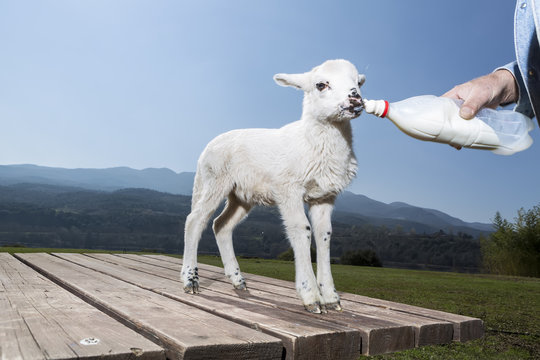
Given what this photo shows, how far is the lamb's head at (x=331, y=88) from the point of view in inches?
105

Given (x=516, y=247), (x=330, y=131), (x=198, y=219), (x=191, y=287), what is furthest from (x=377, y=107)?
(x=516, y=247)

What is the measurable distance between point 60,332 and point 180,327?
502 millimetres

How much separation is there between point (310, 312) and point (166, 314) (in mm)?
872

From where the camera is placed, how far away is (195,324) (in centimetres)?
207

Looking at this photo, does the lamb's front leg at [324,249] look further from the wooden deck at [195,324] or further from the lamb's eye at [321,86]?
the lamb's eye at [321,86]

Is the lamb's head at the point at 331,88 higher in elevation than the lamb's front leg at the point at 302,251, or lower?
higher

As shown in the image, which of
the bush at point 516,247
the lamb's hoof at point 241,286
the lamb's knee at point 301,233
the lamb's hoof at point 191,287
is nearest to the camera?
the lamb's knee at point 301,233

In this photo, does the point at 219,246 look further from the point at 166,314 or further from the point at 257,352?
the point at 257,352

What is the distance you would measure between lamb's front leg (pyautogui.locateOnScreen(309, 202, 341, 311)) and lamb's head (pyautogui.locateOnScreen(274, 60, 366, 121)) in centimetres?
65

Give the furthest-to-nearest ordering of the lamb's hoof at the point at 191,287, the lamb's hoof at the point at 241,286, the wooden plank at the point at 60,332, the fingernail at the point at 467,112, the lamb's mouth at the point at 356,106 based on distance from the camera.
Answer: the lamb's hoof at the point at 241,286
the lamb's hoof at the point at 191,287
the lamb's mouth at the point at 356,106
the fingernail at the point at 467,112
the wooden plank at the point at 60,332

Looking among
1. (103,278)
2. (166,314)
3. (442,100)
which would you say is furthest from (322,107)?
(103,278)

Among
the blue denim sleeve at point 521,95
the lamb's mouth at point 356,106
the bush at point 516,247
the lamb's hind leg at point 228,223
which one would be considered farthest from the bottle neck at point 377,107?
the bush at point 516,247

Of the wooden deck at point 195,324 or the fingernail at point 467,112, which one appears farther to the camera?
the fingernail at point 467,112

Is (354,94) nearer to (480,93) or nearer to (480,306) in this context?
(480,93)
